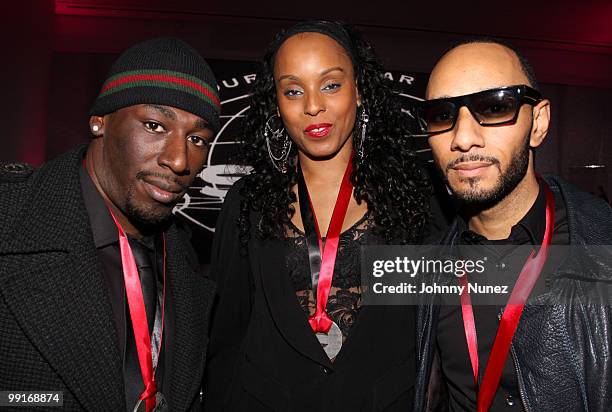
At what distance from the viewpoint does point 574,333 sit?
1.61 meters

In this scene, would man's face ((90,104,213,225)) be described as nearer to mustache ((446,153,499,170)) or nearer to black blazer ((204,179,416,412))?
black blazer ((204,179,416,412))

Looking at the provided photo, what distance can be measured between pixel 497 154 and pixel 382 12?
4548 millimetres

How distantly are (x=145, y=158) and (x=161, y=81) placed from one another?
Answer: 309 millimetres

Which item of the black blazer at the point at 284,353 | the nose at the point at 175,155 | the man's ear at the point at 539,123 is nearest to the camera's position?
the nose at the point at 175,155

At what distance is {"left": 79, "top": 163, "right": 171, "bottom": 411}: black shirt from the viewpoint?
1691 millimetres

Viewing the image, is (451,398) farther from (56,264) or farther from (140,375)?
(56,264)

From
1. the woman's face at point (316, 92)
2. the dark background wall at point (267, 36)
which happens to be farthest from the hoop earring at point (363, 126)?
the dark background wall at point (267, 36)

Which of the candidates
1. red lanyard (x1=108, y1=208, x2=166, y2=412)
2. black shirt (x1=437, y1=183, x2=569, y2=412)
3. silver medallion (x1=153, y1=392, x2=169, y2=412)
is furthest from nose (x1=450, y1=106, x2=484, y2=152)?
silver medallion (x1=153, y1=392, x2=169, y2=412)

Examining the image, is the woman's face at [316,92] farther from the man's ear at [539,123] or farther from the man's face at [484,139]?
the man's ear at [539,123]

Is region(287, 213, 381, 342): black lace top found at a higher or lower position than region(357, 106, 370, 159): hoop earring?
lower

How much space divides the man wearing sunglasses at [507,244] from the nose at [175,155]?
103 centimetres

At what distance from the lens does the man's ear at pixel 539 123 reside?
1938 millimetres

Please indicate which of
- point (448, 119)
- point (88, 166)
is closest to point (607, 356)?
point (448, 119)

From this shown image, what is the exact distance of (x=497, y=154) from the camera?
184cm
